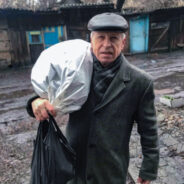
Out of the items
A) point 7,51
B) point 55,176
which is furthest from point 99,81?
point 7,51

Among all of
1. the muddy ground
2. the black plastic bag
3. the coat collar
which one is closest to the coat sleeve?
the coat collar

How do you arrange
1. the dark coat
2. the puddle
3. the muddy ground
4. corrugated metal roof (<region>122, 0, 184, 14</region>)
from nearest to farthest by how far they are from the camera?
the dark coat
the muddy ground
the puddle
corrugated metal roof (<region>122, 0, 184, 14</region>)

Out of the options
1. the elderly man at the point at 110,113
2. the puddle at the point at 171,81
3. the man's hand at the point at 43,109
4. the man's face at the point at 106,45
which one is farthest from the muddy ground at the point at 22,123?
the man's face at the point at 106,45

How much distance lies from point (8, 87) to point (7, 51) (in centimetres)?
474

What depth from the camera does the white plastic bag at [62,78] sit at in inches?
48.8

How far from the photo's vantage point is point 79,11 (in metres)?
13.4

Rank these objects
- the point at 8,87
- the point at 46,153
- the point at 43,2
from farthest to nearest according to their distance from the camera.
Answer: the point at 43,2 → the point at 8,87 → the point at 46,153

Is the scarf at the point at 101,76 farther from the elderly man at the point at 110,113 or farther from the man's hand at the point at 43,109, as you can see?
the man's hand at the point at 43,109

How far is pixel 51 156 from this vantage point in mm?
1358

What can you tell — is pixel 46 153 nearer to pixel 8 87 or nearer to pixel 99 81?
pixel 99 81

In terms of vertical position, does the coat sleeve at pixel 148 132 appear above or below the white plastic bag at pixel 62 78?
below

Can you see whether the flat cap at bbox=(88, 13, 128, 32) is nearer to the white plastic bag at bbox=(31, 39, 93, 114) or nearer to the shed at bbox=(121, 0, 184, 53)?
the white plastic bag at bbox=(31, 39, 93, 114)

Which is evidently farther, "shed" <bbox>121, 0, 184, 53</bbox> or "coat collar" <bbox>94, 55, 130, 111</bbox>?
"shed" <bbox>121, 0, 184, 53</bbox>

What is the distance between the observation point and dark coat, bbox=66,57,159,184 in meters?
1.46
